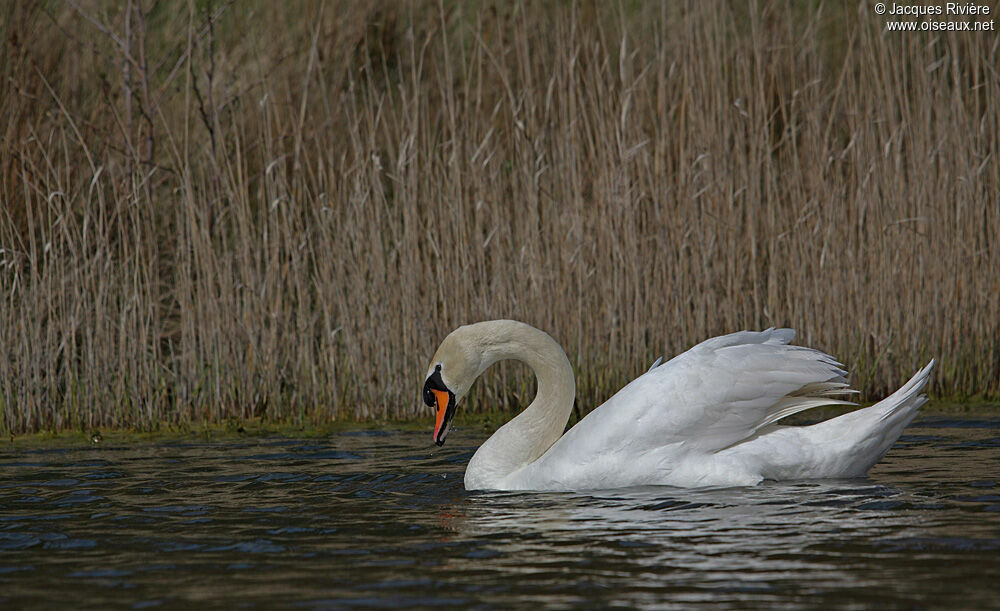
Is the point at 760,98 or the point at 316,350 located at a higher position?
the point at 760,98

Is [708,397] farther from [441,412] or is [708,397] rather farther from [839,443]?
[441,412]

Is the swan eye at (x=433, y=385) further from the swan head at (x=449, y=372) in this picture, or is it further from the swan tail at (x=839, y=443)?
the swan tail at (x=839, y=443)

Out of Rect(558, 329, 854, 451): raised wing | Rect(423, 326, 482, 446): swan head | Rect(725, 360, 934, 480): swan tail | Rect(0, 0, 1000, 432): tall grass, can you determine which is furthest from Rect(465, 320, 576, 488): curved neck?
Rect(0, 0, 1000, 432): tall grass

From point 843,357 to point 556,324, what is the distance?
186 centimetres

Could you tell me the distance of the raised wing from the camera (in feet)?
20.1

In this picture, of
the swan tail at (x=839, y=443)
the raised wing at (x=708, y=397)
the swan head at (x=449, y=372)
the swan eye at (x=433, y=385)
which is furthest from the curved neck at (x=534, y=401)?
the swan tail at (x=839, y=443)

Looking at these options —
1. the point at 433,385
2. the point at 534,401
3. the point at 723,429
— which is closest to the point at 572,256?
the point at 534,401

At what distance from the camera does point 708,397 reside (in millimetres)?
6125

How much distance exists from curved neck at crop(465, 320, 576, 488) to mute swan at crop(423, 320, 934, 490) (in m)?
0.14

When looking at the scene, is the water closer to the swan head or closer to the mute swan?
the mute swan

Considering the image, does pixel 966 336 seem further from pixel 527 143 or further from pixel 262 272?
pixel 262 272

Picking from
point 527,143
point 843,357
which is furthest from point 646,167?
point 843,357

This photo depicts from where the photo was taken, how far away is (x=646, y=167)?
29.0 feet

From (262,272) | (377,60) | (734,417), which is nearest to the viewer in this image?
(734,417)
